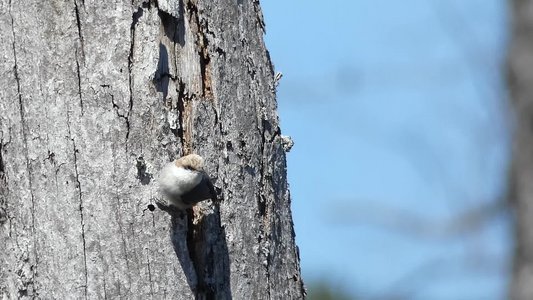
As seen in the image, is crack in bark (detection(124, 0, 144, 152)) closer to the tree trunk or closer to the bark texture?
the tree trunk

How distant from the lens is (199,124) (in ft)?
7.04

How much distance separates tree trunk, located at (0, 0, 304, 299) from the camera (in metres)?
2.06

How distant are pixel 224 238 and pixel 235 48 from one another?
0.43 metres

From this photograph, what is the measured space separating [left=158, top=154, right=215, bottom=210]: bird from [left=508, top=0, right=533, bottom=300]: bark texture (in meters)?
3.02

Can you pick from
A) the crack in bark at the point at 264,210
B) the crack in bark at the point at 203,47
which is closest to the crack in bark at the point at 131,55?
the crack in bark at the point at 203,47

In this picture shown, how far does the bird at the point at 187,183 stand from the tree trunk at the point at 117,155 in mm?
49

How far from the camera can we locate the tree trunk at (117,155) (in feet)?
6.77

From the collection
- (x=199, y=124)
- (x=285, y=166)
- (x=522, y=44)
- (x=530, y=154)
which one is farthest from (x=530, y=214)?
(x=199, y=124)

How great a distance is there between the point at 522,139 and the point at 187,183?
3191 mm

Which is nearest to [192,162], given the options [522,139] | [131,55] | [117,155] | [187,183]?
[187,183]

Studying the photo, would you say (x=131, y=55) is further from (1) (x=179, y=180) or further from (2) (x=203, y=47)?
(1) (x=179, y=180)

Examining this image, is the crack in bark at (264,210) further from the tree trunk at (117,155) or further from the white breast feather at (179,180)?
the white breast feather at (179,180)

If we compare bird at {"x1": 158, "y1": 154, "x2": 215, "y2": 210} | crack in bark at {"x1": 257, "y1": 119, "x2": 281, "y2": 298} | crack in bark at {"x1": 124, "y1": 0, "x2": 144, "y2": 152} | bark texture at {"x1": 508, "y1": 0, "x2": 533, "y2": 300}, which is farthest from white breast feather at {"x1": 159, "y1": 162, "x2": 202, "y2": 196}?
bark texture at {"x1": 508, "y1": 0, "x2": 533, "y2": 300}

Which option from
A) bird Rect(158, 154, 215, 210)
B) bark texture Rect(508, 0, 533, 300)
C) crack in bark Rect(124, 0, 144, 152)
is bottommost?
bird Rect(158, 154, 215, 210)
